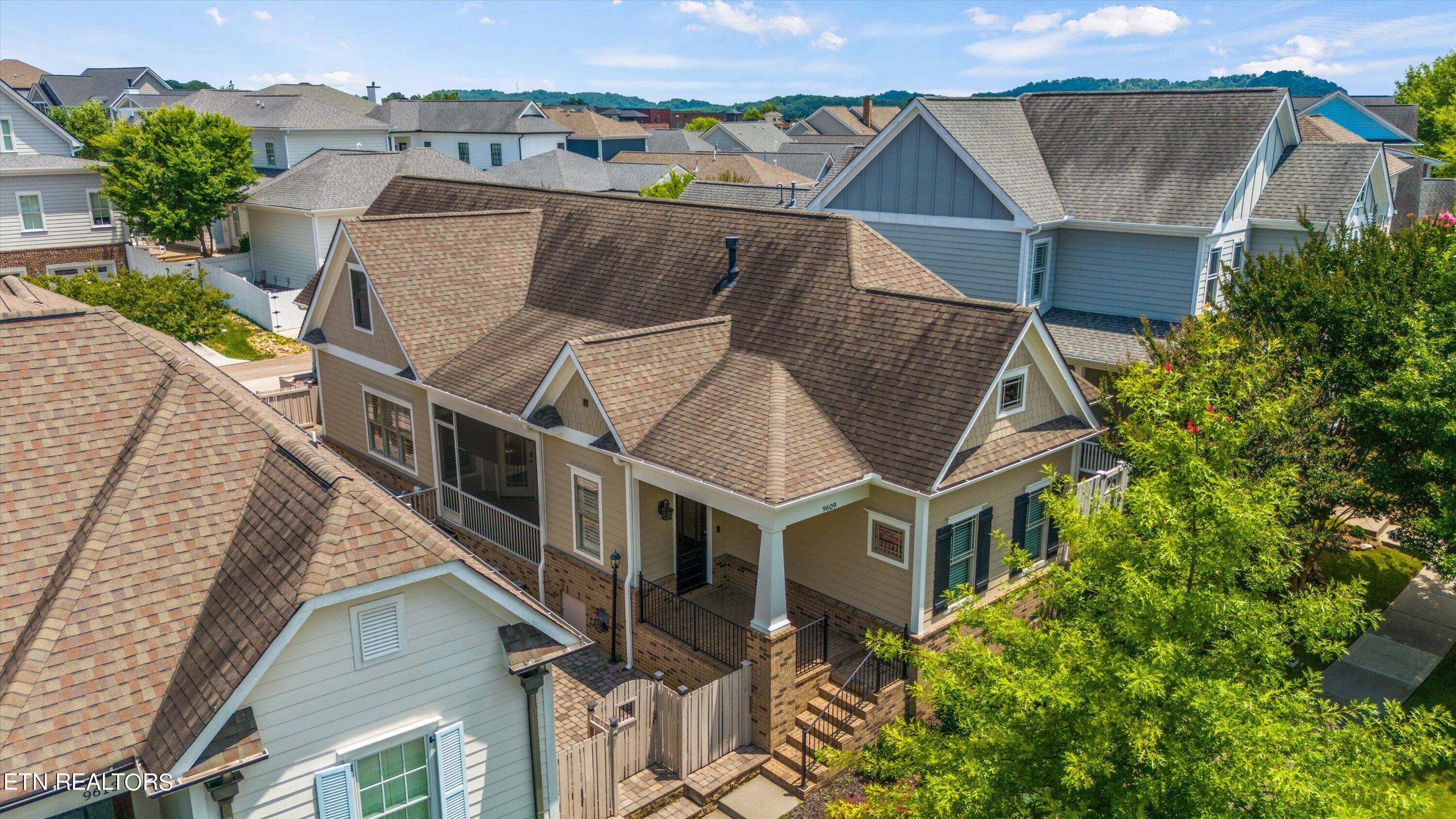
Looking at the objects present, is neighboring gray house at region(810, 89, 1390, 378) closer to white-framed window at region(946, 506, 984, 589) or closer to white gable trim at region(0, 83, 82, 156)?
white-framed window at region(946, 506, 984, 589)

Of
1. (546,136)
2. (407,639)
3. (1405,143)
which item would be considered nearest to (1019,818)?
(407,639)

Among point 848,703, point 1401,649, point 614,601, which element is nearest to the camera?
point 848,703

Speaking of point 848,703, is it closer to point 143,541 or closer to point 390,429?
point 143,541

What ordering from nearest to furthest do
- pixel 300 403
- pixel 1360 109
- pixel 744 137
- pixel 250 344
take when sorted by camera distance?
pixel 300 403 → pixel 250 344 → pixel 1360 109 → pixel 744 137

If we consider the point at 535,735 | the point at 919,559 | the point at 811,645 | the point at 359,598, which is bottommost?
the point at 811,645

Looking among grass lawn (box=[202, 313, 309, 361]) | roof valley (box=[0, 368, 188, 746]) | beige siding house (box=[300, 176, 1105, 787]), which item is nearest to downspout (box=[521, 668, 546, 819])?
beige siding house (box=[300, 176, 1105, 787])

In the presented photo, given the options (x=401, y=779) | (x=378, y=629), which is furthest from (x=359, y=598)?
(x=401, y=779)
